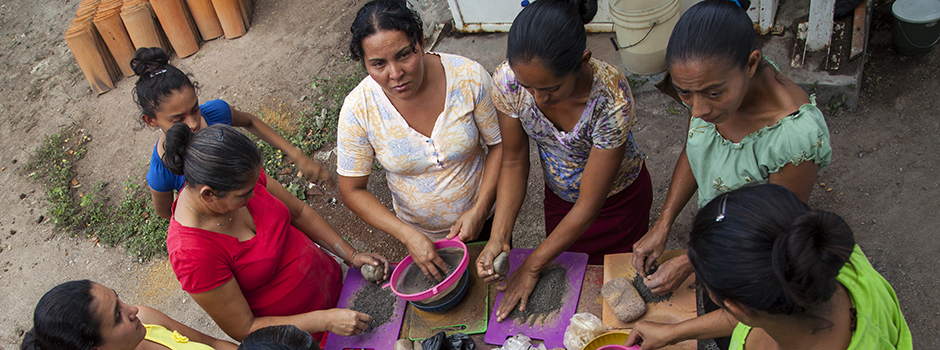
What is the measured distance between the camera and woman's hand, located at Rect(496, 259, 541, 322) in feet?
7.38

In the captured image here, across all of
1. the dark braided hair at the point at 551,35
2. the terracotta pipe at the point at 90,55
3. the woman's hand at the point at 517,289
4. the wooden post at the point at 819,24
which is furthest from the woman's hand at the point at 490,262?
the terracotta pipe at the point at 90,55

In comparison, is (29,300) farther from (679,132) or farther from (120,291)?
(679,132)

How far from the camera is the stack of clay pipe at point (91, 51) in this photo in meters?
6.30

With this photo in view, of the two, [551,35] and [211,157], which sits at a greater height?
[551,35]

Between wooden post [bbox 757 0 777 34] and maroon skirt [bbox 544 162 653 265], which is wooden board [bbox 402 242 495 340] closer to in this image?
maroon skirt [bbox 544 162 653 265]

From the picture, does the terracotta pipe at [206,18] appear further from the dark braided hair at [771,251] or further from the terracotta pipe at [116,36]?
the dark braided hair at [771,251]

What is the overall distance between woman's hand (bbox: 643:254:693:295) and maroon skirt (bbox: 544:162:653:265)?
57 cm

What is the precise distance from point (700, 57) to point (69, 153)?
21.7 ft

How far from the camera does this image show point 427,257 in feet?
7.64

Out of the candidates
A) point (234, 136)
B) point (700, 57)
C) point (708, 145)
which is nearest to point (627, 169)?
point (708, 145)

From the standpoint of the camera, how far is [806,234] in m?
1.22

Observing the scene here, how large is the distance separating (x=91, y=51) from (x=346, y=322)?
5924 mm

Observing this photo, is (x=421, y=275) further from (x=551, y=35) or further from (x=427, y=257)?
(x=551, y=35)

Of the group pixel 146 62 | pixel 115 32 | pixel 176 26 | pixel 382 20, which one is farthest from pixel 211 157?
pixel 115 32
